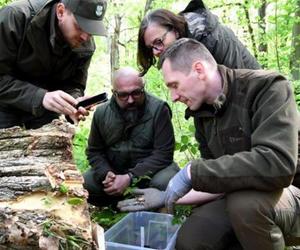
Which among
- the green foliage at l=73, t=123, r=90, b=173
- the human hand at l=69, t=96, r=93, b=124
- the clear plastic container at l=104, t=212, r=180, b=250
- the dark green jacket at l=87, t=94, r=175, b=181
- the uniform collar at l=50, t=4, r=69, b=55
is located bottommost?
the green foliage at l=73, t=123, r=90, b=173

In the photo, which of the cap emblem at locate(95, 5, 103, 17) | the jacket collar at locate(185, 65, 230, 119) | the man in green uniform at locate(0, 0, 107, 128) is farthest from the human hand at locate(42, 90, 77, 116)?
the jacket collar at locate(185, 65, 230, 119)

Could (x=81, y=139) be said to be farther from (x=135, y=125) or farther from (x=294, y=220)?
(x=294, y=220)

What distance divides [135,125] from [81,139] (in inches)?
87.4

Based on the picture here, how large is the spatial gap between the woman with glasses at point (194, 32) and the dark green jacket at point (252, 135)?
1.36 ft

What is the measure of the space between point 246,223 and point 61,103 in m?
1.57

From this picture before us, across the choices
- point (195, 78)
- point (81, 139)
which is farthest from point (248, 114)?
point (81, 139)

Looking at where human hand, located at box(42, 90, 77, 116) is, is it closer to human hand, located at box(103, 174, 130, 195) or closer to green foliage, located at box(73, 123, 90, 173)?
human hand, located at box(103, 174, 130, 195)

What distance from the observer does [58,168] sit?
2.27m

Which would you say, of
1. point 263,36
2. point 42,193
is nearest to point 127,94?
point 42,193

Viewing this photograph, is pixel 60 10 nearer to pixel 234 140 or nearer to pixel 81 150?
pixel 234 140

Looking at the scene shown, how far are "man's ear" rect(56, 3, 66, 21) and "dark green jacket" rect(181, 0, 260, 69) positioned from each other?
0.87 m

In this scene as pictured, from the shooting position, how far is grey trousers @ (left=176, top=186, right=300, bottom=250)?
2.18 meters

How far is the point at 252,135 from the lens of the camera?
2254 mm

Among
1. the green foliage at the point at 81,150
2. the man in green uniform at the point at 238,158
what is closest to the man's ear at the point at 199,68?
the man in green uniform at the point at 238,158
